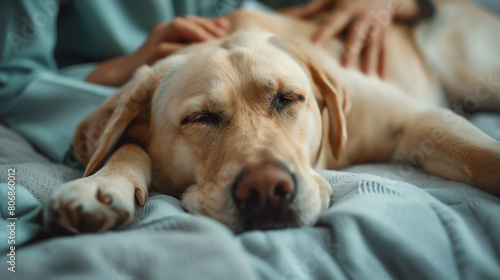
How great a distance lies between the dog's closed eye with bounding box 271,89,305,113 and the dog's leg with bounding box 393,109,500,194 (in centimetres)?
67

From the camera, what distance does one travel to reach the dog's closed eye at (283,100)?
1587mm

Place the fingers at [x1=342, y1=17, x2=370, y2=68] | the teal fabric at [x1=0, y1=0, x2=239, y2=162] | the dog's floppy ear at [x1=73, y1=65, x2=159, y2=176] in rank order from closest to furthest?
1. the dog's floppy ear at [x1=73, y1=65, x2=159, y2=176]
2. the teal fabric at [x1=0, y1=0, x2=239, y2=162]
3. the fingers at [x1=342, y1=17, x2=370, y2=68]

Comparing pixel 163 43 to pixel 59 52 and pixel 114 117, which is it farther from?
pixel 59 52

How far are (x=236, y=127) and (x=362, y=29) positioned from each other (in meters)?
1.52

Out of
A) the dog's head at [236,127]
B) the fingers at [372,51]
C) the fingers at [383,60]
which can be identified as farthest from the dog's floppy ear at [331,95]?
the fingers at [383,60]

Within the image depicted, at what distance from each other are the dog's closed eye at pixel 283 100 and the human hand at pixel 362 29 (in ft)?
2.89

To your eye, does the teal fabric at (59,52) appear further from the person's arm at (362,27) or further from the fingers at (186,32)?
the person's arm at (362,27)

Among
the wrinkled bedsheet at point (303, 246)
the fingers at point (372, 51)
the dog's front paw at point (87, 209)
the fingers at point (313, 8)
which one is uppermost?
the fingers at point (313, 8)

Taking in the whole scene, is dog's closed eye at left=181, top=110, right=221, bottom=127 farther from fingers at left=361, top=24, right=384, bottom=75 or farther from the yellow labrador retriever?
fingers at left=361, top=24, right=384, bottom=75

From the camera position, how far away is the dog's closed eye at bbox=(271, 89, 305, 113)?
5.21ft

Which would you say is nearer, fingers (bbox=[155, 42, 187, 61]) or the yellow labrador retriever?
the yellow labrador retriever

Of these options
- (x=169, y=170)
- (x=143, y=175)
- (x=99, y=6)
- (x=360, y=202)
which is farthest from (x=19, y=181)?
(x=99, y=6)

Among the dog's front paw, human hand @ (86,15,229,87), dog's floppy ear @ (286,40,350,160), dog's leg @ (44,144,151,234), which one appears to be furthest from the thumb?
the dog's front paw

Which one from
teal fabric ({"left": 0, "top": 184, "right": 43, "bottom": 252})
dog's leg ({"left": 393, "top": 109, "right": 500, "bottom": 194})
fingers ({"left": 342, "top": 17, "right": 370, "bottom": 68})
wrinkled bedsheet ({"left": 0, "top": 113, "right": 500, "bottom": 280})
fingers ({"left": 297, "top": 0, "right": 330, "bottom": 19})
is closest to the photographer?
wrinkled bedsheet ({"left": 0, "top": 113, "right": 500, "bottom": 280})
